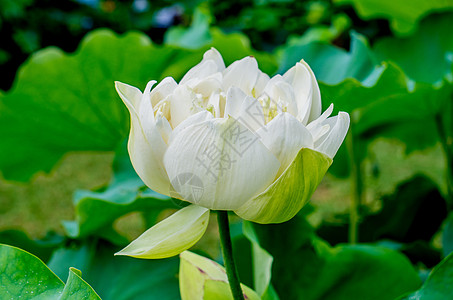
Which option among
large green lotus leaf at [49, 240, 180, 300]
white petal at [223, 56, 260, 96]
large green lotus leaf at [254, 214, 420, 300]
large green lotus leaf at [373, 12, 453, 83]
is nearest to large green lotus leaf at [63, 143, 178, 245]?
large green lotus leaf at [49, 240, 180, 300]

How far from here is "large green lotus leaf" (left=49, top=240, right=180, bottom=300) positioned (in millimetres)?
665

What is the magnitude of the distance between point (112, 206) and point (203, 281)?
237mm

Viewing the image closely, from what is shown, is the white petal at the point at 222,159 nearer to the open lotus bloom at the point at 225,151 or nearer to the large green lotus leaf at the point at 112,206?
the open lotus bloom at the point at 225,151

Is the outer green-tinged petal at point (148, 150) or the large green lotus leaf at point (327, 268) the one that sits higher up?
the outer green-tinged petal at point (148, 150)

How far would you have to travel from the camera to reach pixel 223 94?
379mm

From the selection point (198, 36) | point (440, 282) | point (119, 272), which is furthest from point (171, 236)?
point (198, 36)

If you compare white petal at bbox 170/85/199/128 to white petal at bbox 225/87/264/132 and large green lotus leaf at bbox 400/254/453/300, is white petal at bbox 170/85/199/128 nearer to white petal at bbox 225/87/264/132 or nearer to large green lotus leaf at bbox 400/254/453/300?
white petal at bbox 225/87/264/132

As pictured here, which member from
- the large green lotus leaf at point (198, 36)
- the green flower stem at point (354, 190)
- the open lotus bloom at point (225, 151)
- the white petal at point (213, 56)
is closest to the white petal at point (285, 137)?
the open lotus bloom at point (225, 151)

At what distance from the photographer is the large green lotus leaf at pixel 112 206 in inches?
24.8

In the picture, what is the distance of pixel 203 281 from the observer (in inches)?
17.6

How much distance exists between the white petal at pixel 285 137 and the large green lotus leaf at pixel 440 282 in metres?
0.21

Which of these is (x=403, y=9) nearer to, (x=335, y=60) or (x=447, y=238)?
(x=335, y=60)

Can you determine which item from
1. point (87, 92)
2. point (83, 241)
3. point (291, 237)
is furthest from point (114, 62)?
point (291, 237)

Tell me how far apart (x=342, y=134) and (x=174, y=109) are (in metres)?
0.12
